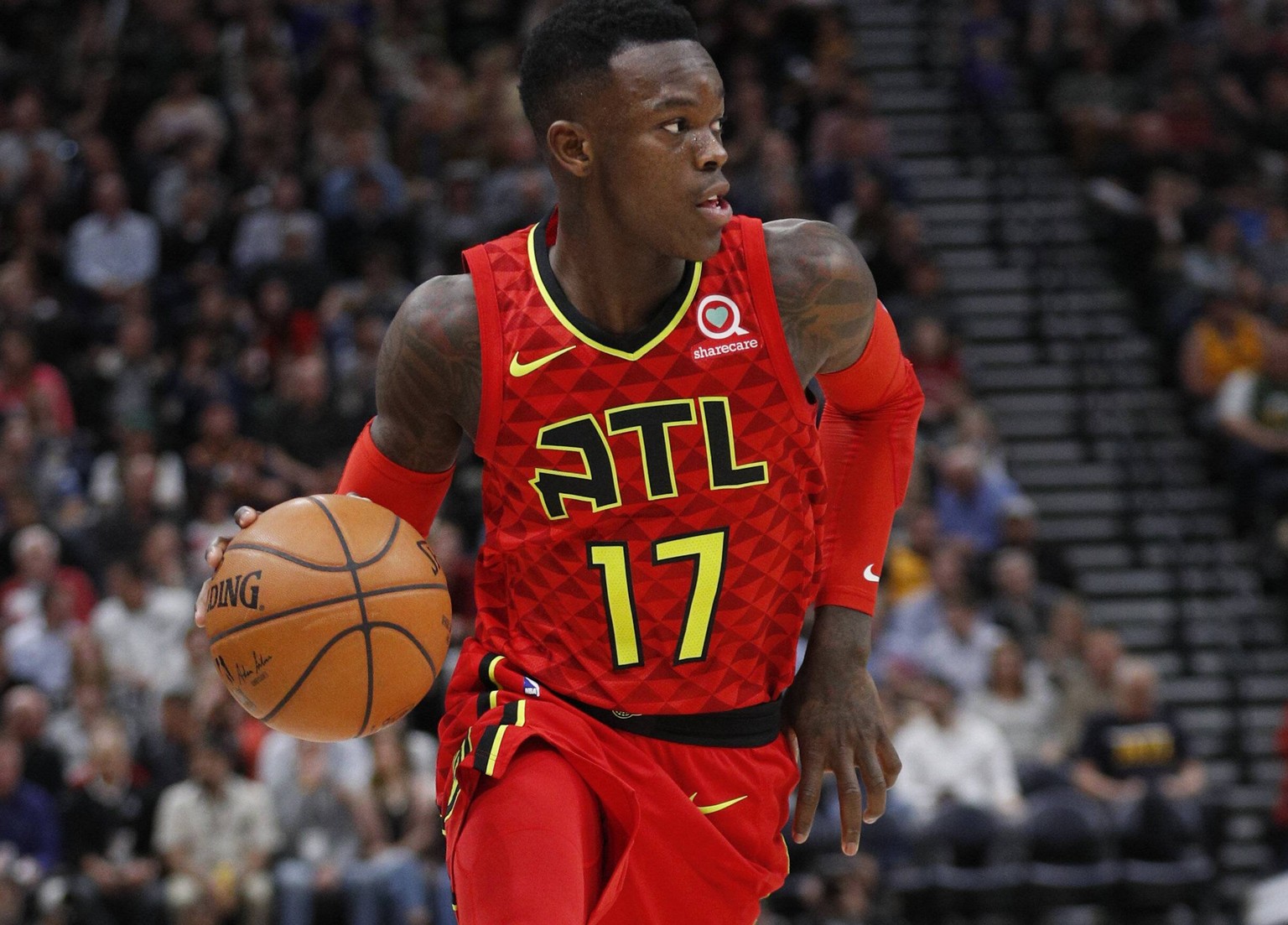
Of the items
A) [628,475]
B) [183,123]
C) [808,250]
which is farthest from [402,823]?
[183,123]

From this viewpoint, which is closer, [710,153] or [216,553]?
[710,153]

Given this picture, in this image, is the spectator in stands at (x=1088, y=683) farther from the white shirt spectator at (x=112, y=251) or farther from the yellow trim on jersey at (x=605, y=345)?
the yellow trim on jersey at (x=605, y=345)

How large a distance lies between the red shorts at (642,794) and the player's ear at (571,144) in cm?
108

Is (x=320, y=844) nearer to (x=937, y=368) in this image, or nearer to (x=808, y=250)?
(x=937, y=368)

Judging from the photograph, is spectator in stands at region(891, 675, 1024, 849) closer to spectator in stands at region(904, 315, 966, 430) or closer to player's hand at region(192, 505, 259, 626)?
spectator in stands at region(904, 315, 966, 430)

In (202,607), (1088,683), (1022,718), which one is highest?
(202,607)

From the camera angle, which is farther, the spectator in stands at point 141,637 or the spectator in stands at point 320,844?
the spectator in stands at point 141,637

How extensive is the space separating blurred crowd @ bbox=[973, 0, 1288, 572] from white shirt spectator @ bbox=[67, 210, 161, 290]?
7444 millimetres

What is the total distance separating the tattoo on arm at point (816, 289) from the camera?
3.80 metres

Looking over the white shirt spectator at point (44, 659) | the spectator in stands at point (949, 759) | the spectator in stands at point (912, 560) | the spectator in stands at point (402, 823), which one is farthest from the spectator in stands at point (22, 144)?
the spectator in stands at point (949, 759)

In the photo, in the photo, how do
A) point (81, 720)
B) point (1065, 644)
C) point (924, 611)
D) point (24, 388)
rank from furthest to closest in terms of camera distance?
1. point (24, 388)
2. point (924, 611)
3. point (1065, 644)
4. point (81, 720)

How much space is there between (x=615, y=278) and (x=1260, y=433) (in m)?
10.0

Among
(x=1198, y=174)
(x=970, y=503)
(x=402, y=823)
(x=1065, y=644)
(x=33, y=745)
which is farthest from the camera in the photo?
(x=1198, y=174)

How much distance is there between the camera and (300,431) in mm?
12219
